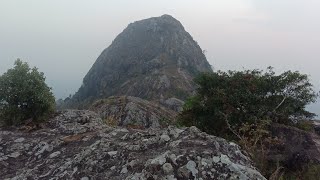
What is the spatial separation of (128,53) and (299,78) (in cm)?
15845

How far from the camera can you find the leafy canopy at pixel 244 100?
2927cm

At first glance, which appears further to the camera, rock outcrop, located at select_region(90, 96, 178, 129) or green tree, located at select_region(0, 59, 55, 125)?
rock outcrop, located at select_region(90, 96, 178, 129)

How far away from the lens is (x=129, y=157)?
10.5 meters

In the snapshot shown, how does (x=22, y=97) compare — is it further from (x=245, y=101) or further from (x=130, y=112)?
(x=130, y=112)

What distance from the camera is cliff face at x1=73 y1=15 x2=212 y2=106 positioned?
469ft

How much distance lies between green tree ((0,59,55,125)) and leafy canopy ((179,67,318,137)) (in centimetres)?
1251

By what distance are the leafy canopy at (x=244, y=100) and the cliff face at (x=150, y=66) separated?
9790 centimetres

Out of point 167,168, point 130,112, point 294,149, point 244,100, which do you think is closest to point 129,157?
point 167,168

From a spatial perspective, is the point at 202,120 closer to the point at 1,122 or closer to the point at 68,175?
the point at 1,122

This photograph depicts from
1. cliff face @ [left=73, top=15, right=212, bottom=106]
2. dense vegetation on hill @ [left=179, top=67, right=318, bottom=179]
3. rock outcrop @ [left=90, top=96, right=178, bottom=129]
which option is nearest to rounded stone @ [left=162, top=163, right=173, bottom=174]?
dense vegetation on hill @ [left=179, top=67, right=318, bottom=179]

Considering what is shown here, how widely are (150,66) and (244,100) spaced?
136174 mm

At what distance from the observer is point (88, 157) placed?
11.1 metres

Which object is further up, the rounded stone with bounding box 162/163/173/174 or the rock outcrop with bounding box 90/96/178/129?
the rock outcrop with bounding box 90/96/178/129

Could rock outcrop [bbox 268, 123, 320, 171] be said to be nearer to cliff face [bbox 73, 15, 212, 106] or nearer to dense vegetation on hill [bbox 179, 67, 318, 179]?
dense vegetation on hill [bbox 179, 67, 318, 179]
